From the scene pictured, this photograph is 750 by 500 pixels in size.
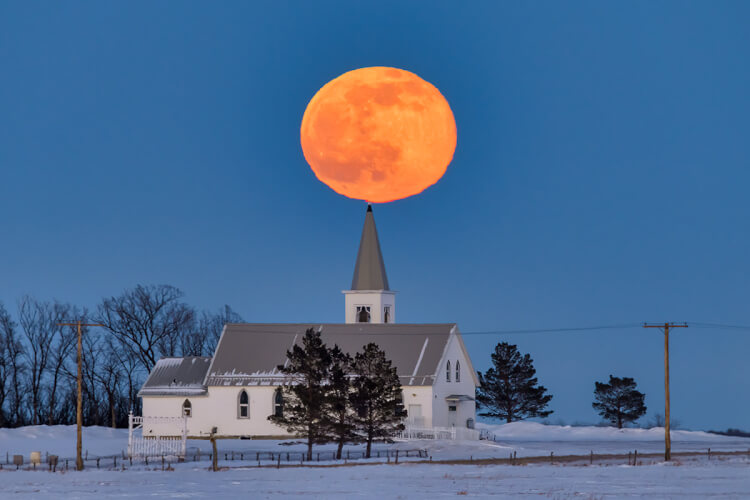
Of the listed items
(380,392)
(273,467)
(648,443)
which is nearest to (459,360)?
(648,443)

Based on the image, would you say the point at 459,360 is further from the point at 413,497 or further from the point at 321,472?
the point at 413,497

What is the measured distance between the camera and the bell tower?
295ft

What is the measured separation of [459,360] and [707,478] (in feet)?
110

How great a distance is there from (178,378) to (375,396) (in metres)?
22.3

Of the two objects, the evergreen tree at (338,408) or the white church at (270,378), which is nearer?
the evergreen tree at (338,408)

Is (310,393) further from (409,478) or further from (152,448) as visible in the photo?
(409,478)

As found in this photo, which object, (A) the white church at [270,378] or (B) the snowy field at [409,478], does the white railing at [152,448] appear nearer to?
(B) the snowy field at [409,478]

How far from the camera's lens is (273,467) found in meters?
59.6

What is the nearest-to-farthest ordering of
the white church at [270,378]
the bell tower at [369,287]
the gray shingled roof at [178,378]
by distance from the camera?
the white church at [270,378] < the gray shingled roof at [178,378] < the bell tower at [369,287]

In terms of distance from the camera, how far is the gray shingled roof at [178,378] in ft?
273

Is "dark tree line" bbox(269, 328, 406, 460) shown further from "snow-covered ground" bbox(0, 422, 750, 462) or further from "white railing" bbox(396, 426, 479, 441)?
"white railing" bbox(396, 426, 479, 441)

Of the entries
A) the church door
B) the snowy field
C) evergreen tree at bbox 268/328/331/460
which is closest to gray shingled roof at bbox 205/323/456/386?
the church door

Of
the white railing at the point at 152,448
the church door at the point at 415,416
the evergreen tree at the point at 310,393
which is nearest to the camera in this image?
the evergreen tree at the point at 310,393

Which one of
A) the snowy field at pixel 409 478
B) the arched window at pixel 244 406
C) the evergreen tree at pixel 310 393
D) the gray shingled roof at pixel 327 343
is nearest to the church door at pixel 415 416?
the gray shingled roof at pixel 327 343
